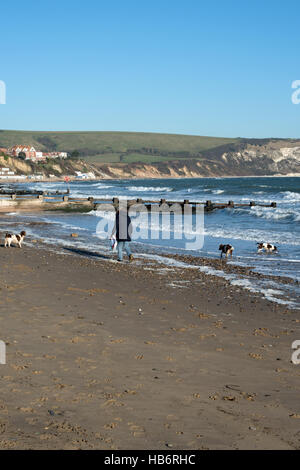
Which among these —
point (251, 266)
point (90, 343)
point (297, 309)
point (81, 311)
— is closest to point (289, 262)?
point (251, 266)

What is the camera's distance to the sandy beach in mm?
4773

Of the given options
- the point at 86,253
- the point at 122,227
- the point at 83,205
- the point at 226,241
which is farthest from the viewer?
the point at 83,205

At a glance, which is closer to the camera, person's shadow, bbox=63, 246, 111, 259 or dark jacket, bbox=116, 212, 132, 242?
dark jacket, bbox=116, 212, 132, 242

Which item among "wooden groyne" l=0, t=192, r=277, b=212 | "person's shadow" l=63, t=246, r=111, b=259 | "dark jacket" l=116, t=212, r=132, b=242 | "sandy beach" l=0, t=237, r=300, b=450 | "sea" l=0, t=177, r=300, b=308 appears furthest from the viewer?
"wooden groyne" l=0, t=192, r=277, b=212

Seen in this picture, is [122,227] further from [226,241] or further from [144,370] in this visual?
[144,370]

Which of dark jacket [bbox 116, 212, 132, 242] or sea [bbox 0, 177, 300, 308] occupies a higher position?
dark jacket [bbox 116, 212, 132, 242]

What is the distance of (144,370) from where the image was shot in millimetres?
6504

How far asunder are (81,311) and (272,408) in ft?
15.9

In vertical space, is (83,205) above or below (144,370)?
above

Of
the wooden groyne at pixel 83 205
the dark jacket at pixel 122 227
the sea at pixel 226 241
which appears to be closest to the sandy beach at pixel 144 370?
the sea at pixel 226 241

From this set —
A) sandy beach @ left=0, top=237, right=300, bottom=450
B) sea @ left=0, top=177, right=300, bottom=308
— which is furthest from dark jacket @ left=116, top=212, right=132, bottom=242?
sandy beach @ left=0, top=237, right=300, bottom=450

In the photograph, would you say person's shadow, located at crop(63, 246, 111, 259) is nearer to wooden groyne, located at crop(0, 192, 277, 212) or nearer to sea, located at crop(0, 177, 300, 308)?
sea, located at crop(0, 177, 300, 308)

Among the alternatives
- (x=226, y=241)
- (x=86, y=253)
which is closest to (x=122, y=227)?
(x=86, y=253)

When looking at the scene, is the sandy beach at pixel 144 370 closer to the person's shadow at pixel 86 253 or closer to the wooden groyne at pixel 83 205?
the person's shadow at pixel 86 253
